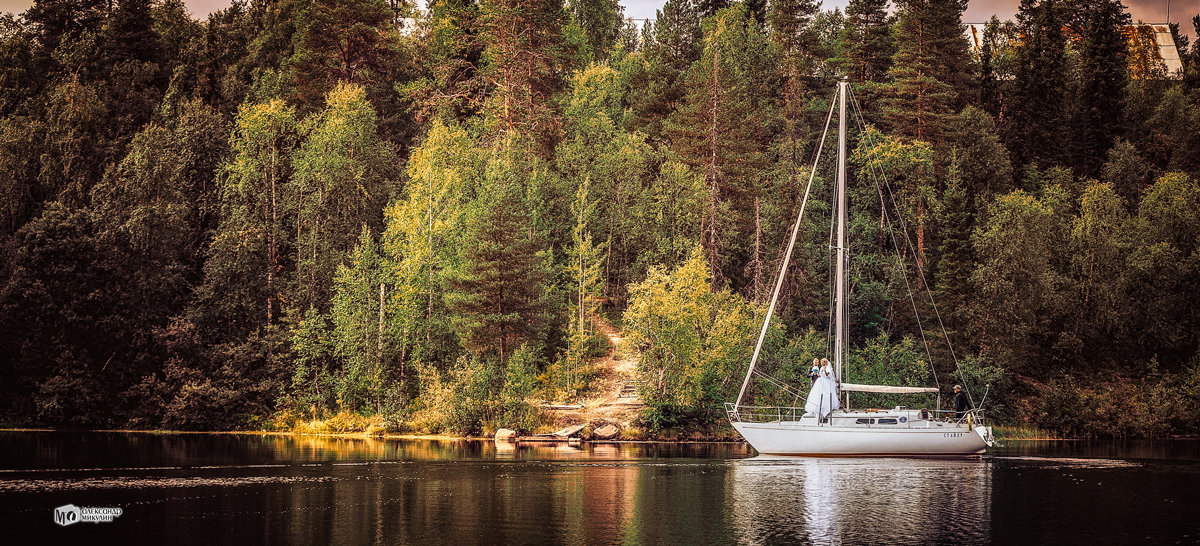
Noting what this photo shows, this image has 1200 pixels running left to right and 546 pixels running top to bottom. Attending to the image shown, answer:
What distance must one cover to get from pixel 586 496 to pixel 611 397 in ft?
97.1

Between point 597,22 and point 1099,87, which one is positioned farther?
point 597,22

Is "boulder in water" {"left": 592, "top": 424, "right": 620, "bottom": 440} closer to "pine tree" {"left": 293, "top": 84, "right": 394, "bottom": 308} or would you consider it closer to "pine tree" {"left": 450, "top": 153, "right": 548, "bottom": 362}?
"pine tree" {"left": 450, "top": 153, "right": 548, "bottom": 362}

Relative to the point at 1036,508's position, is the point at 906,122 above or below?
above

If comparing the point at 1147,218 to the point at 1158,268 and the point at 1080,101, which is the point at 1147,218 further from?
the point at 1080,101

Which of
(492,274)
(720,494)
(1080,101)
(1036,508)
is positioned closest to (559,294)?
(492,274)

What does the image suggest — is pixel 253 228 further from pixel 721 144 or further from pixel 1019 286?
pixel 1019 286

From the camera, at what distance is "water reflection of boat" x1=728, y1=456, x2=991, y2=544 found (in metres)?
29.8

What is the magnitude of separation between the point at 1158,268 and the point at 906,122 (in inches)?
806

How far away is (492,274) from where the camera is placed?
208 feet

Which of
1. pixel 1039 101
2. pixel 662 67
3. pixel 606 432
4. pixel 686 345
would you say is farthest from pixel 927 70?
pixel 606 432

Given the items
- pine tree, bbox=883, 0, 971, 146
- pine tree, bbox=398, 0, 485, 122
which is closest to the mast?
pine tree, bbox=883, 0, 971, 146

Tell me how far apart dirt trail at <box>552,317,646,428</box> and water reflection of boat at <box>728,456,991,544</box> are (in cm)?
1522

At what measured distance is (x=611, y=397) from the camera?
65875 mm

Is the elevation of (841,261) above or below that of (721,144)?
below
